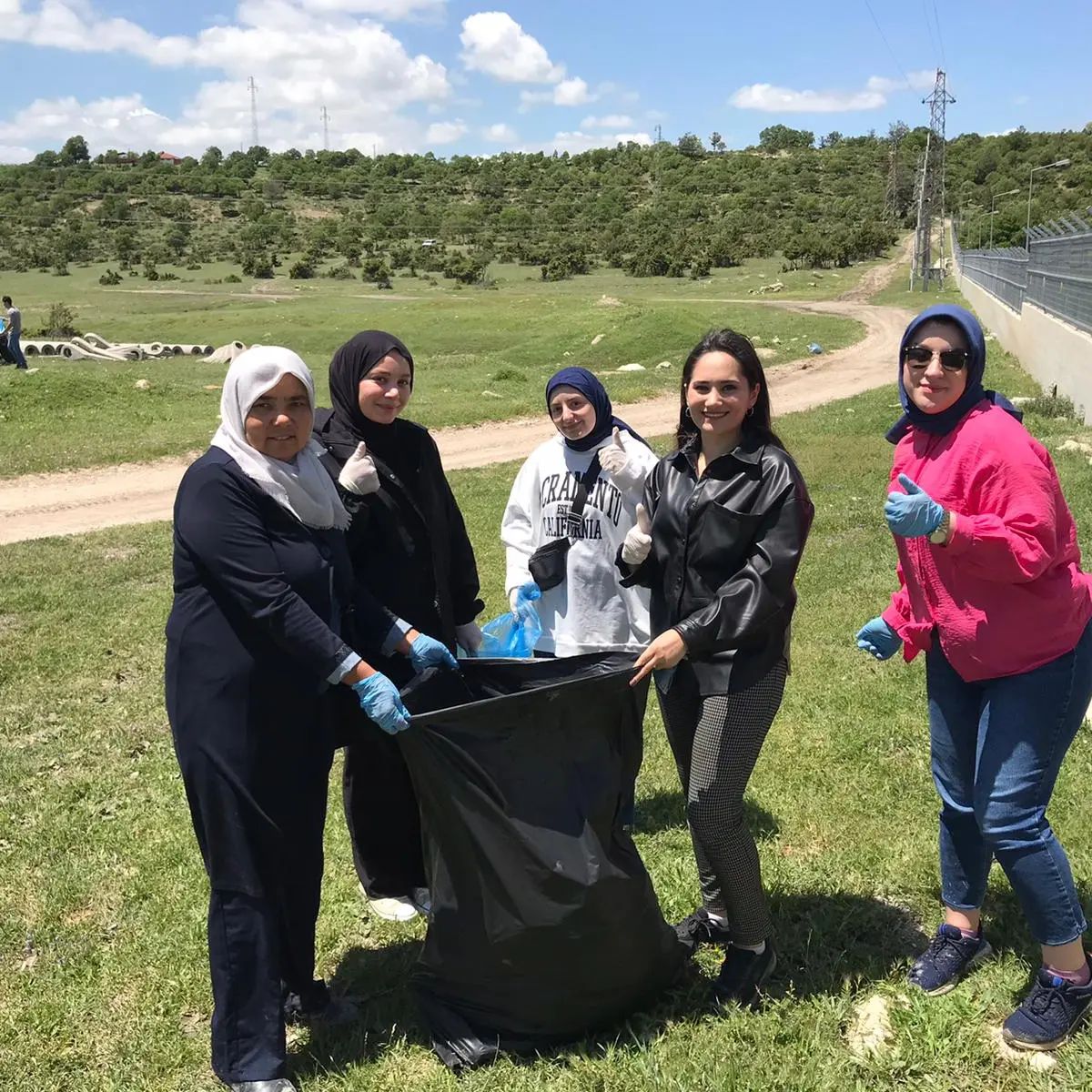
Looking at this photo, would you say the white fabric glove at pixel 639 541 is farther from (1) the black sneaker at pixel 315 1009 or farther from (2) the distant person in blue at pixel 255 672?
(1) the black sneaker at pixel 315 1009

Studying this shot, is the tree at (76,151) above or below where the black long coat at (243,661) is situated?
above

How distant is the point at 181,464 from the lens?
39.9ft

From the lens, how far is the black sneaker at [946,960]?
270 centimetres

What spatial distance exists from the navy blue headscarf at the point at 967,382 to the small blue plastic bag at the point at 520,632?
4.74 feet

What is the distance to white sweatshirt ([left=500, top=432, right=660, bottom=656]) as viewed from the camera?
334cm

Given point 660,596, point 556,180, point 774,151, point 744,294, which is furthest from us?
point 774,151

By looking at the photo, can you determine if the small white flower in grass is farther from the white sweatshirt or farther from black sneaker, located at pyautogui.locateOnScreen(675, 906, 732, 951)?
the white sweatshirt

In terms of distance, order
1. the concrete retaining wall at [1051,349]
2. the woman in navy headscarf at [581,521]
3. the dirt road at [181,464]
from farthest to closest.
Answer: the concrete retaining wall at [1051,349] < the dirt road at [181,464] < the woman in navy headscarf at [581,521]

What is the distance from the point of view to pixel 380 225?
72.4 m

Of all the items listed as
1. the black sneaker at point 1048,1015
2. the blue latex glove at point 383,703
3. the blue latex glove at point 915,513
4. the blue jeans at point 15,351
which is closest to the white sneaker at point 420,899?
the blue latex glove at point 383,703

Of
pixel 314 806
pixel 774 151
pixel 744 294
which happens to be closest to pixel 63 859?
pixel 314 806

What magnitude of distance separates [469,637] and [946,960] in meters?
1.73

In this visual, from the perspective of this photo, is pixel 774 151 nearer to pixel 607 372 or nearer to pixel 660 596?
pixel 607 372

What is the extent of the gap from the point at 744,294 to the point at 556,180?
6346 cm
